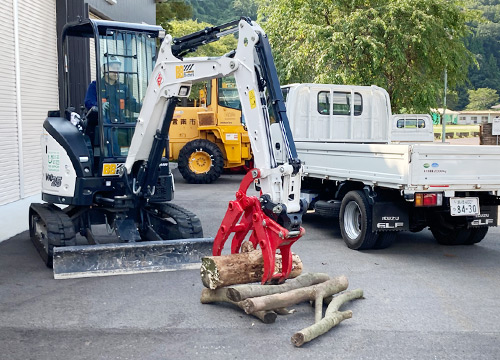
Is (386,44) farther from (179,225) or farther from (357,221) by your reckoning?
(179,225)

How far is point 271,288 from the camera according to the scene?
20.4 feet

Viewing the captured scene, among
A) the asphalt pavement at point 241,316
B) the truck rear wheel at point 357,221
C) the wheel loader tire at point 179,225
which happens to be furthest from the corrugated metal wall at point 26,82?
the truck rear wheel at point 357,221

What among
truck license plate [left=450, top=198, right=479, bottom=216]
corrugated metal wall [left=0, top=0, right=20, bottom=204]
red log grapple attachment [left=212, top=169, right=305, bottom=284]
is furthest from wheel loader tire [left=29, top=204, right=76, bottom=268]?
truck license plate [left=450, top=198, right=479, bottom=216]

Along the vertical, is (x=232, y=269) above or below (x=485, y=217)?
below

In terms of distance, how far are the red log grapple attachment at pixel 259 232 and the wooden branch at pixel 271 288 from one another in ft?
0.27

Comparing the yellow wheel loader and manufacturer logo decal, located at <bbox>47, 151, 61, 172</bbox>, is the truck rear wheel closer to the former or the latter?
manufacturer logo decal, located at <bbox>47, 151, 61, 172</bbox>

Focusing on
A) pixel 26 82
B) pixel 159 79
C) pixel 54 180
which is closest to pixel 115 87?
pixel 159 79

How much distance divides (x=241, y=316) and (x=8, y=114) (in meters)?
8.43

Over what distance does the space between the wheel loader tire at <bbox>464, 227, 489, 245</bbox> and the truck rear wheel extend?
1558mm

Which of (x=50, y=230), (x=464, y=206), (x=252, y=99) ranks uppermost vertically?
(x=252, y=99)

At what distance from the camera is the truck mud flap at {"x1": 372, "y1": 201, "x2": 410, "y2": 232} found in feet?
28.3

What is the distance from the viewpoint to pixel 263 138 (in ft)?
21.1

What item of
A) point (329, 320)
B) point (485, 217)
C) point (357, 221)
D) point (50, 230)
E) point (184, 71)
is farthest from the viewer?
point (357, 221)

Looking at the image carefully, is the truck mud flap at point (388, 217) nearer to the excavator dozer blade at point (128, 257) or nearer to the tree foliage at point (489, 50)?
the excavator dozer blade at point (128, 257)
